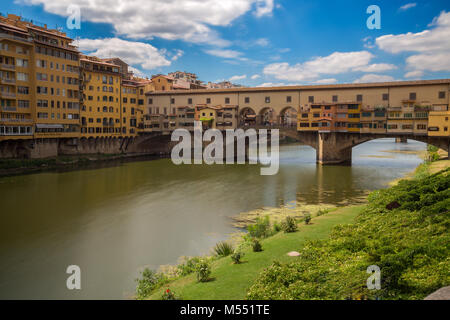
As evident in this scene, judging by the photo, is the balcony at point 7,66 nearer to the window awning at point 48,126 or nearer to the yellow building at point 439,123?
the window awning at point 48,126

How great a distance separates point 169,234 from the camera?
2136 cm

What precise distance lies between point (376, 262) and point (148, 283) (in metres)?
8.20

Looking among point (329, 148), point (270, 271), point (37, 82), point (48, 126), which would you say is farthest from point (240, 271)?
point (48, 126)

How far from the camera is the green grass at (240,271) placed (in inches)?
427

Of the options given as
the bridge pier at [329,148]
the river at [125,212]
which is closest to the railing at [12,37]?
the river at [125,212]

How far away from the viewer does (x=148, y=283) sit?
1364cm

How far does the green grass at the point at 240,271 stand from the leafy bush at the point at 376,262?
68cm

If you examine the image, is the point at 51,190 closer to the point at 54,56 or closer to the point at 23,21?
the point at 54,56

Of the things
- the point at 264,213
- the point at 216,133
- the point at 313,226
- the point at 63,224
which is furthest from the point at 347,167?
the point at 63,224

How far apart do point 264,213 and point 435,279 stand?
17.4 meters

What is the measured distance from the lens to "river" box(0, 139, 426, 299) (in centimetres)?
1577
